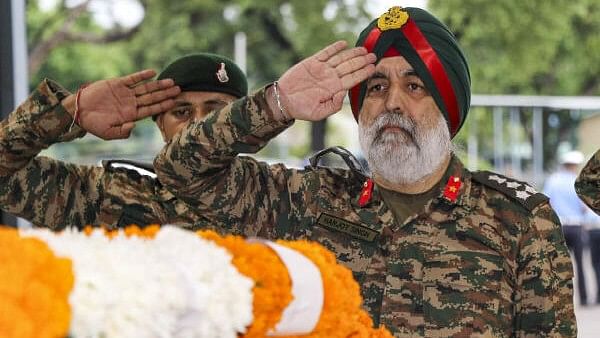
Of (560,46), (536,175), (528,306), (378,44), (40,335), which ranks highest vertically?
(560,46)

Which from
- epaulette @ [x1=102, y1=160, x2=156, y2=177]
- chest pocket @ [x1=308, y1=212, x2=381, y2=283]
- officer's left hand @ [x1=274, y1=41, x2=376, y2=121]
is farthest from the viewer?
epaulette @ [x1=102, y1=160, x2=156, y2=177]

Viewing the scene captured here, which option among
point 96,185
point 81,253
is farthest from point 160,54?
point 81,253

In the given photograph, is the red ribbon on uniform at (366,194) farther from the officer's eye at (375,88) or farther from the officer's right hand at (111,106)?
the officer's right hand at (111,106)

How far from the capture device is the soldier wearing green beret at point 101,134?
1.92m

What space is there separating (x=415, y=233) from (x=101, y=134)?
0.70 meters

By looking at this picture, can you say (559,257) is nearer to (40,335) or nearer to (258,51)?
(40,335)

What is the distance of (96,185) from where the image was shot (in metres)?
2.24

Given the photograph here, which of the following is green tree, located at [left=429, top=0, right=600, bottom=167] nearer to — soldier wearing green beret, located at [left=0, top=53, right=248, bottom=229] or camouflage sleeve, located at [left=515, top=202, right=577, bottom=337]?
soldier wearing green beret, located at [left=0, top=53, right=248, bottom=229]

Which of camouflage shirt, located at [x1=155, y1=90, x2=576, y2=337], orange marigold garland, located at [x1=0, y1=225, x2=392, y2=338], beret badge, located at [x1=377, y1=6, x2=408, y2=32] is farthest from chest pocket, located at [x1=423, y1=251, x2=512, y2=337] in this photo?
orange marigold garland, located at [x1=0, y1=225, x2=392, y2=338]

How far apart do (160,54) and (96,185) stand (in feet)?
41.8

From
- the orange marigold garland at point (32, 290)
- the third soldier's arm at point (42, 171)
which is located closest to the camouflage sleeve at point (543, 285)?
the third soldier's arm at point (42, 171)

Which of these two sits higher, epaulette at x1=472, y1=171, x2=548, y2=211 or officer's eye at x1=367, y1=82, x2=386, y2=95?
officer's eye at x1=367, y1=82, x2=386, y2=95

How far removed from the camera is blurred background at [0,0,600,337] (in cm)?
1290

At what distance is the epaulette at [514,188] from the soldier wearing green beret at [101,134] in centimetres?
64
